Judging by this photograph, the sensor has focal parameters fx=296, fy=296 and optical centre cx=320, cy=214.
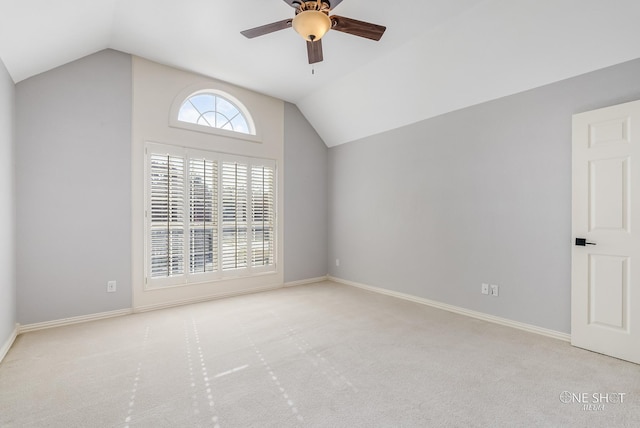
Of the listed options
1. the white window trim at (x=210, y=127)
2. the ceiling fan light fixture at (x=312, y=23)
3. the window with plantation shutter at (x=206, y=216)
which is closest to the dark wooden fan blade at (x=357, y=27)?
the ceiling fan light fixture at (x=312, y=23)

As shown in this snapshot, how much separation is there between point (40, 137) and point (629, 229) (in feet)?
18.7

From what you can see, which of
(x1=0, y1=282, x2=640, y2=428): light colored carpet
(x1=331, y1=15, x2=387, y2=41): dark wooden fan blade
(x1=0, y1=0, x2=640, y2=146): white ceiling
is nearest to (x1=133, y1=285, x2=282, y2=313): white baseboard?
(x1=0, y1=282, x2=640, y2=428): light colored carpet

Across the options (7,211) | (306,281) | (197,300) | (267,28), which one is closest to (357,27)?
(267,28)

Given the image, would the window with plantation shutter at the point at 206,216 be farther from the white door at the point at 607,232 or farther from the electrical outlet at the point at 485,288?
the white door at the point at 607,232

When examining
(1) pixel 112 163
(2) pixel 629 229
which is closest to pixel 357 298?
(2) pixel 629 229

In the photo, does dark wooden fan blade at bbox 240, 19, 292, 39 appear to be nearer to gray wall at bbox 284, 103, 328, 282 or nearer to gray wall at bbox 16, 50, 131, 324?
gray wall at bbox 16, 50, 131, 324

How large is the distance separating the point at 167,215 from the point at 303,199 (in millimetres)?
2264

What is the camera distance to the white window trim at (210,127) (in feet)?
13.0

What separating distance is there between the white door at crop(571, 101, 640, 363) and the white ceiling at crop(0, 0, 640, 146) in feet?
2.10

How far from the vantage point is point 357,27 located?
2430 millimetres

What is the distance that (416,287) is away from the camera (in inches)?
165

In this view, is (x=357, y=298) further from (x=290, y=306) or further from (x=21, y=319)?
(x=21, y=319)

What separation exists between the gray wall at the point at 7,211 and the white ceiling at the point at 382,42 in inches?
12.2

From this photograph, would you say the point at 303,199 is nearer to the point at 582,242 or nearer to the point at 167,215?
the point at 167,215
